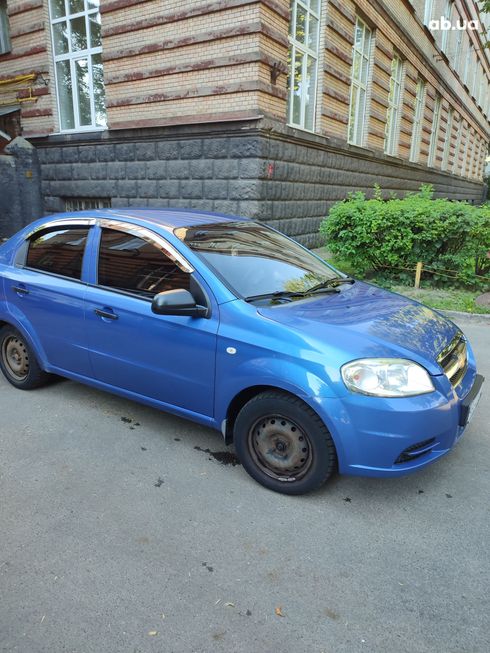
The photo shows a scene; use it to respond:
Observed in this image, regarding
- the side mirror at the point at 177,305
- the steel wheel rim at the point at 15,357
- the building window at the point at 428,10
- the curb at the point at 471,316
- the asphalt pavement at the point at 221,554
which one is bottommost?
the asphalt pavement at the point at 221,554

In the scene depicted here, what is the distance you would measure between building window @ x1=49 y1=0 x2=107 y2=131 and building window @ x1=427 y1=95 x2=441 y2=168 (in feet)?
55.4

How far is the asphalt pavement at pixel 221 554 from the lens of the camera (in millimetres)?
2037

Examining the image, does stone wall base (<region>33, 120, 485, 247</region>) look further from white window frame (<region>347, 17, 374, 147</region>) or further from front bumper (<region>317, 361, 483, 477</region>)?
front bumper (<region>317, 361, 483, 477</region>)

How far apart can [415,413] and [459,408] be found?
0.42m

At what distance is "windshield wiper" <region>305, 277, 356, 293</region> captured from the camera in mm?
3615

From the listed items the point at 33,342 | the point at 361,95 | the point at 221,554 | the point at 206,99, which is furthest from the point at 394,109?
the point at 221,554

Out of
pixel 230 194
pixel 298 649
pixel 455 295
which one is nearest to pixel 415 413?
pixel 298 649

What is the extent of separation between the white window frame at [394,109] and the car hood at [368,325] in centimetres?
1602

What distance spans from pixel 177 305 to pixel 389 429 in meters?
1.47

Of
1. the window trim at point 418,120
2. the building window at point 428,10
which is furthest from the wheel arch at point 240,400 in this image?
the building window at point 428,10

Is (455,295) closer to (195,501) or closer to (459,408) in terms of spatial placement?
(459,408)

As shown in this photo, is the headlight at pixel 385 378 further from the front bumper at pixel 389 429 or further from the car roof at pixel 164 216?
the car roof at pixel 164 216

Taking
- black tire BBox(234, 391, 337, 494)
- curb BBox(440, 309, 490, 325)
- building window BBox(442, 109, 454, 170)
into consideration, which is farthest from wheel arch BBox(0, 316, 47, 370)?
building window BBox(442, 109, 454, 170)

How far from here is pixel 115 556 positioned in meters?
2.45
